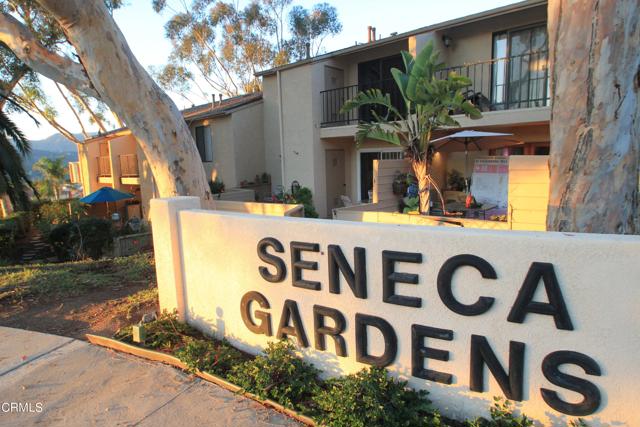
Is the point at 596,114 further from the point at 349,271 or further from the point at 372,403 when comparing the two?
the point at 372,403

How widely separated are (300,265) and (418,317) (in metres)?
1.08

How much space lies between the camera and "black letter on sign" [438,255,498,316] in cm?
262

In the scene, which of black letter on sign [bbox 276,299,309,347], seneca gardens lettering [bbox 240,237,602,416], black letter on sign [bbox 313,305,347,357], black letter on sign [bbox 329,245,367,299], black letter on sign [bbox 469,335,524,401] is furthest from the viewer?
black letter on sign [bbox 276,299,309,347]

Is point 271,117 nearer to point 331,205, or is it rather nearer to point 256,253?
point 331,205

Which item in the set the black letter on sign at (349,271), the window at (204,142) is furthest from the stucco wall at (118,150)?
the black letter on sign at (349,271)

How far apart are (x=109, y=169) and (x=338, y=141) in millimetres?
14438

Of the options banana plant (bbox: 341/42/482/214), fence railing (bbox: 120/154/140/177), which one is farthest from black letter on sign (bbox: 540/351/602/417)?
fence railing (bbox: 120/154/140/177)

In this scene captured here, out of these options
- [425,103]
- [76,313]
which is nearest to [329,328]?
[76,313]

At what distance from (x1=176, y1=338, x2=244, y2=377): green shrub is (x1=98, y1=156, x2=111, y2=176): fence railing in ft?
68.7

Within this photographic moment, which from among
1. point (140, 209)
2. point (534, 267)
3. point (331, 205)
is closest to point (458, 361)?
point (534, 267)

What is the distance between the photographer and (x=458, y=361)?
→ 281 cm

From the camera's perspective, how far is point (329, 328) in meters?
3.33

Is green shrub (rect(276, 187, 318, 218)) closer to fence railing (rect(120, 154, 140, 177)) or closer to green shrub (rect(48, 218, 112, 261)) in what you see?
green shrub (rect(48, 218, 112, 261))

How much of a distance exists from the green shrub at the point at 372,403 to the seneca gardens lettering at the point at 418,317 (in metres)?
0.17
